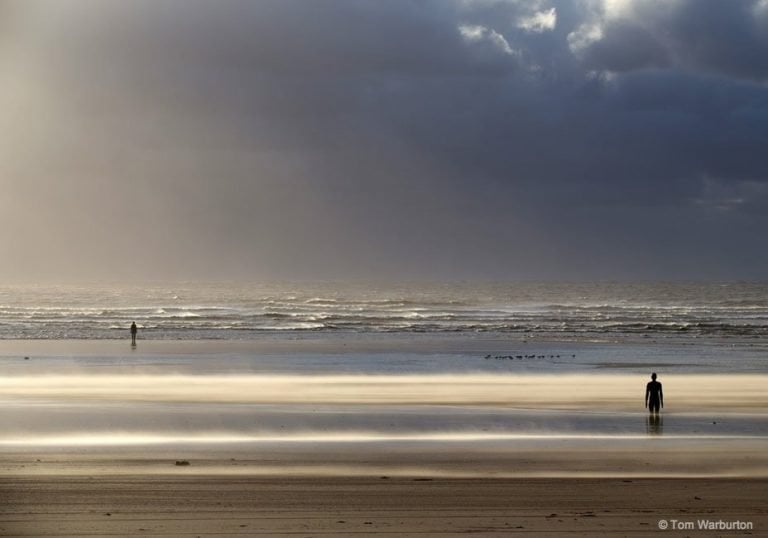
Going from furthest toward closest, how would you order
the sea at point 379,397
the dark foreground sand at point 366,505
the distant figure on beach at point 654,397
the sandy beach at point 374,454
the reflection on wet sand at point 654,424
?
the distant figure on beach at point 654,397 < the reflection on wet sand at point 654,424 < the sea at point 379,397 < the sandy beach at point 374,454 < the dark foreground sand at point 366,505

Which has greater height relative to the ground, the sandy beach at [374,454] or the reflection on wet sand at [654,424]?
the sandy beach at [374,454]

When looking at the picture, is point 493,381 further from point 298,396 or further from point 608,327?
point 608,327

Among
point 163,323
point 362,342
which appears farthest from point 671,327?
point 163,323

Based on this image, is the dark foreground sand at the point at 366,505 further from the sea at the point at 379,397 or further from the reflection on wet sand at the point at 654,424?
the reflection on wet sand at the point at 654,424

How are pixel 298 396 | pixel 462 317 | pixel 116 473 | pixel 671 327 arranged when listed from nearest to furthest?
pixel 116 473
pixel 298 396
pixel 671 327
pixel 462 317

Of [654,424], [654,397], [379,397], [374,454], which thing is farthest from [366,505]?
[379,397]

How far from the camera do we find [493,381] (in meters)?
33.5

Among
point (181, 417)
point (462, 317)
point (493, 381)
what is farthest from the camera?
point (462, 317)

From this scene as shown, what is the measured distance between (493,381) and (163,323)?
49.1 m

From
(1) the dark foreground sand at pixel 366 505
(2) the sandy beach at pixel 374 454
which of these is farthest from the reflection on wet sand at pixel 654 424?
(1) the dark foreground sand at pixel 366 505

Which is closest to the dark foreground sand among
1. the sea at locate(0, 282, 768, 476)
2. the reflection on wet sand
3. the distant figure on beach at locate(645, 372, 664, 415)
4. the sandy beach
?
the sandy beach

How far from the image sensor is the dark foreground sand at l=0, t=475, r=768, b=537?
472 inches

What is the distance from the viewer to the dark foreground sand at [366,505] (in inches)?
472

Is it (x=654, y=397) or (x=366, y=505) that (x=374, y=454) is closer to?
(x=366, y=505)
